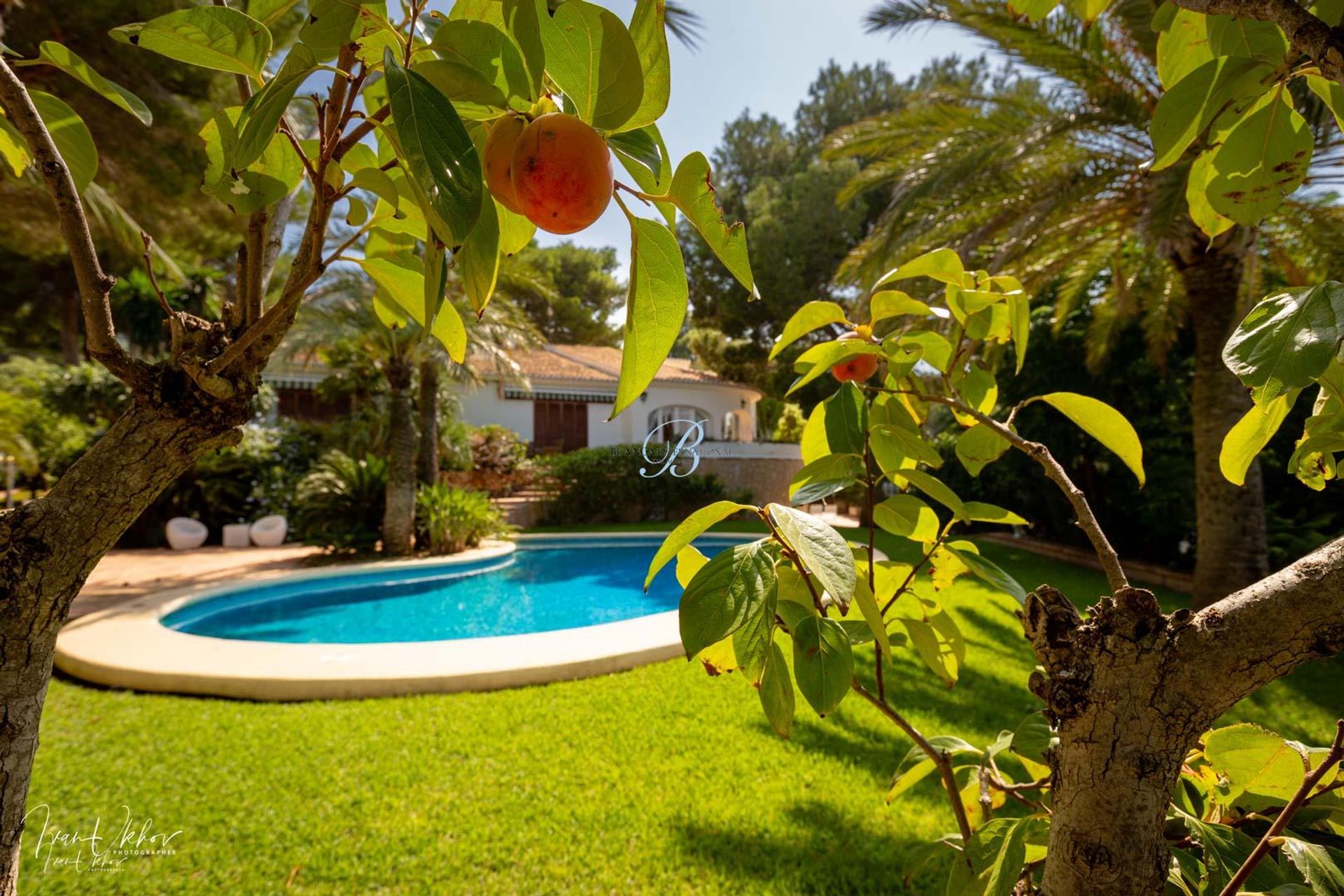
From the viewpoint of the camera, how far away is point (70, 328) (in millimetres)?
17469

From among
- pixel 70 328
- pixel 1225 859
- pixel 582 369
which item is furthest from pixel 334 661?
pixel 70 328

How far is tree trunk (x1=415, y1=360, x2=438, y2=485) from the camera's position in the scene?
9508 millimetres

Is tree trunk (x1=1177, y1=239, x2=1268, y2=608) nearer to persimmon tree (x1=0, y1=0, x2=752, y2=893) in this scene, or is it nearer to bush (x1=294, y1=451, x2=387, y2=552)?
persimmon tree (x1=0, y1=0, x2=752, y2=893)

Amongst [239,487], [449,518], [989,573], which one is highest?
[989,573]

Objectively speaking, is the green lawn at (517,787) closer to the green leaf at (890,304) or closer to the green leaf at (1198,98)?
the green leaf at (890,304)

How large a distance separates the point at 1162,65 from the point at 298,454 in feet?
43.3

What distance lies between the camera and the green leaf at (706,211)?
0.46m

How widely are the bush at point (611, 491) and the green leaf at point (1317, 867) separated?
12936mm

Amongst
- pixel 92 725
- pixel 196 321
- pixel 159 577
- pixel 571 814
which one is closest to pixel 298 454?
pixel 159 577

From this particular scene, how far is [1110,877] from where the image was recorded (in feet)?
1.84

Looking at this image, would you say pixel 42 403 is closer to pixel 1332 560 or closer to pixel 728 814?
pixel 728 814

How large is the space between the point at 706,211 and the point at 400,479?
9130 millimetres

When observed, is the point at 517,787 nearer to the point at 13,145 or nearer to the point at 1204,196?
the point at 13,145

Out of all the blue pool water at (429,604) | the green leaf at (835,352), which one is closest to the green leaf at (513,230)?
the green leaf at (835,352)
